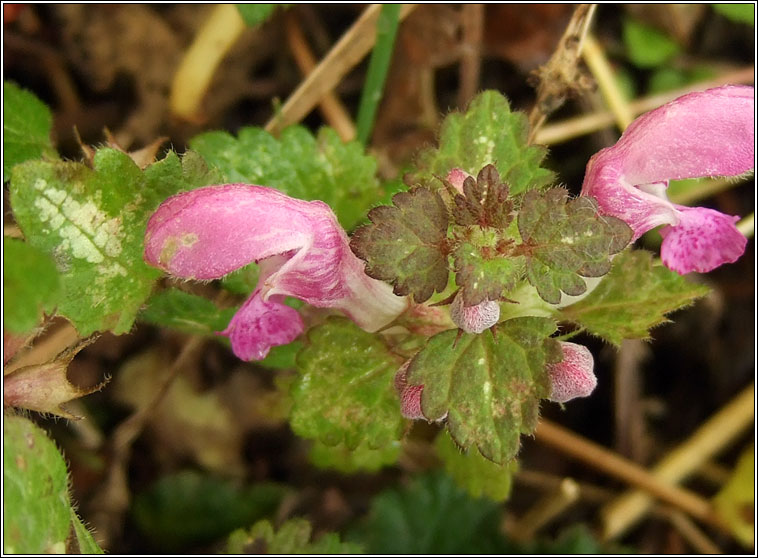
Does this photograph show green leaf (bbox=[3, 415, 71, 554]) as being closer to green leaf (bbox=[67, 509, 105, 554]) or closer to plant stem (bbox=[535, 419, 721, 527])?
green leaf (bbox=[67, 509, 105, 554])

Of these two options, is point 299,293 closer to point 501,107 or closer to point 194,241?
point 194,241

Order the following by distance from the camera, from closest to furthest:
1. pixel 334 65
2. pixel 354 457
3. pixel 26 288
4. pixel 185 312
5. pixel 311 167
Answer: pixel 26 288
pixel 185 312
pixel 311 167
pixel 354 457
pixel 334 65

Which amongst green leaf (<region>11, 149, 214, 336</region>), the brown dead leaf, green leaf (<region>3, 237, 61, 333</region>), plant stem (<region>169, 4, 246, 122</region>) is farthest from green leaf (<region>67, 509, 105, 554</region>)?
plant stem (<region>169, 4, 246, 122</region>)

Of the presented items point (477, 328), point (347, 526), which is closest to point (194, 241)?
point (477, 328)

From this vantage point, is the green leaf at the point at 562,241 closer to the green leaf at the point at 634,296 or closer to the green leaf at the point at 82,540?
the green leaf at the point at 634,296

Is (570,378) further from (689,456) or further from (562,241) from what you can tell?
(689,456)

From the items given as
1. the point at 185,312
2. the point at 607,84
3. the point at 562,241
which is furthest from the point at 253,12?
the point at 562,241
